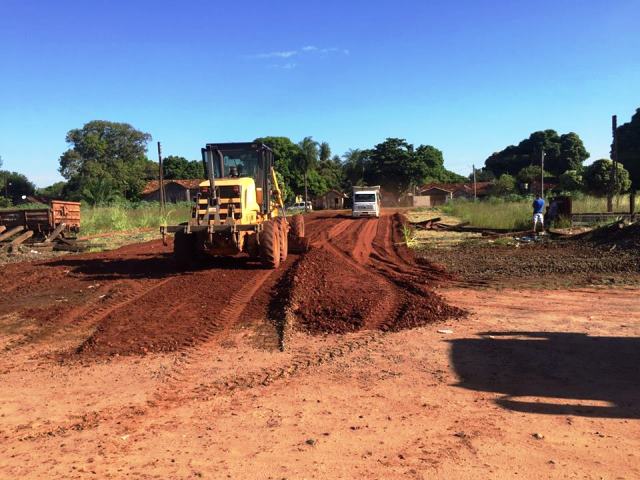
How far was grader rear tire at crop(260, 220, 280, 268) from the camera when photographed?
11.6 m

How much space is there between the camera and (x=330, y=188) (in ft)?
289

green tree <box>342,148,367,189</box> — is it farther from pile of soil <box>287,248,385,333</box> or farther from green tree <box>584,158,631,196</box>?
pile of soil <box>287,248,385,333</box>

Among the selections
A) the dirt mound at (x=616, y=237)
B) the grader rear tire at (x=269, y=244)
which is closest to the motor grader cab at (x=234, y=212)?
the grader rear tire at (x=269, y=244)

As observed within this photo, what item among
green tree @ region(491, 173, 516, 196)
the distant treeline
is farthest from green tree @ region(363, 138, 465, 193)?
green tree @ region(491, 173, 516, 196)


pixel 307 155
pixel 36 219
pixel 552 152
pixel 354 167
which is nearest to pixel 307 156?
pixel 307 155

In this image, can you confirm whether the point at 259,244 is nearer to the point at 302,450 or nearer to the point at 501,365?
the point at 501,365

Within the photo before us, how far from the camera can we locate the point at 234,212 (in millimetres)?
11594

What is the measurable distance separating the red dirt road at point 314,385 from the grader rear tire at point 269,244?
7.58 feet

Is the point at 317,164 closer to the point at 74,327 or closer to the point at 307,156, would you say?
the point at 307,156

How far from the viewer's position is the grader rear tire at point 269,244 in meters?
11.6

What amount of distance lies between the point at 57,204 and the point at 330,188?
225 feet

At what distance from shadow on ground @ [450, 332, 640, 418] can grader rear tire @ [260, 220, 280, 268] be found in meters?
6.11

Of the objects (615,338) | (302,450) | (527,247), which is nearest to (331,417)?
(302,450)

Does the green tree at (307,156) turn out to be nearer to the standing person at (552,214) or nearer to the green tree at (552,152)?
the green tree at (552,152)
